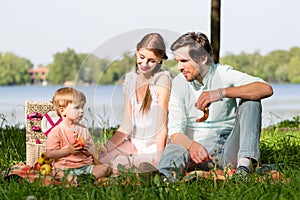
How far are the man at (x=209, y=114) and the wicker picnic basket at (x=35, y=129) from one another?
1.35 meters

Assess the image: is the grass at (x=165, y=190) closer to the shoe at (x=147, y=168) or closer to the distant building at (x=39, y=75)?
the shoe at (x=147, y=168)

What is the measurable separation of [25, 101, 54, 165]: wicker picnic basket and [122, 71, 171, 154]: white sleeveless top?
43.2 inches

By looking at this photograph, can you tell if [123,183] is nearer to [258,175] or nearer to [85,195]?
[85,195]

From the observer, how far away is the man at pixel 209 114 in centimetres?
388

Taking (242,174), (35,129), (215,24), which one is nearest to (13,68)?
(215,24)

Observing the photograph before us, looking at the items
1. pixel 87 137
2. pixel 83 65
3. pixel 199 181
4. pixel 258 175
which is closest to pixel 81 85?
pixel 83 65

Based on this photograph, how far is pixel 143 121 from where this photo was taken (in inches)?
156

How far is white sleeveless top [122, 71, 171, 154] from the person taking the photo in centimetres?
389

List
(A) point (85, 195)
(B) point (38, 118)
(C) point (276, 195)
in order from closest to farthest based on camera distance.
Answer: (C) point (276, 195)
(A) point (85, 195)
(B) point (38, 118)

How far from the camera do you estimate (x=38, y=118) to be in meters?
4.98

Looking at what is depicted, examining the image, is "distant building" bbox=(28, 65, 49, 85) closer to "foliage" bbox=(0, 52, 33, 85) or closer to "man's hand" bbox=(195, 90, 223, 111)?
"foliage" bbox=(0, 52, 33, 85)

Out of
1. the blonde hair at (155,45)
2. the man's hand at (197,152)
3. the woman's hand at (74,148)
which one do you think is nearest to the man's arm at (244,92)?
the man's hand at (197,152)

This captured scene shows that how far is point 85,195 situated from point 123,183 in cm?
31

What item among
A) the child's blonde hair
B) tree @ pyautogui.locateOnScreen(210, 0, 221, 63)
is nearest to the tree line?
tree @ pyautogui.locateOnScreen(210, 0, 221, 63)
